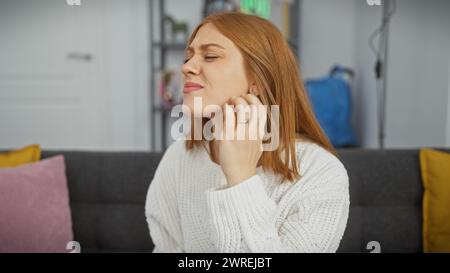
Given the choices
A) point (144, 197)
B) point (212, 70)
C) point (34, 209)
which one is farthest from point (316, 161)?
point (34, 209)

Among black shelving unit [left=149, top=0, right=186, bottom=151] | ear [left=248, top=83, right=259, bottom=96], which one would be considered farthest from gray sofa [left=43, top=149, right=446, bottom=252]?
black shelving unit [left=149, top=0, right=186, bottom=151]

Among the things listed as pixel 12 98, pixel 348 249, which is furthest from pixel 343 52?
pixel 12 98

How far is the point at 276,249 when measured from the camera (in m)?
0.47

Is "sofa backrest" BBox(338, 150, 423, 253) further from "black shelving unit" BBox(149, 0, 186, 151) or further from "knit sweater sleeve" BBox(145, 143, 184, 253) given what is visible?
"black shelving unit" BBox(149, 0, 186, 151)

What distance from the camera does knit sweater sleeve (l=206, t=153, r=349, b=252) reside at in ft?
1.43

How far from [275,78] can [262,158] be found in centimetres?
11

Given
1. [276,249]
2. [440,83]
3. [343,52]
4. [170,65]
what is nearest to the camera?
[276,249]

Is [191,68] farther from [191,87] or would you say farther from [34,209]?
[34,209]

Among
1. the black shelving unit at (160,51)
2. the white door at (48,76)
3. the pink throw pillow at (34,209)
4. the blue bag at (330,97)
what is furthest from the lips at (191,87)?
the black shelving unit at (160,51)

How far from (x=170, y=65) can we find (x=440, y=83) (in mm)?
1813

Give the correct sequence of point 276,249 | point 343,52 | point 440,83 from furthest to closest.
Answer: point 343,52, point 440,83, point 276,249

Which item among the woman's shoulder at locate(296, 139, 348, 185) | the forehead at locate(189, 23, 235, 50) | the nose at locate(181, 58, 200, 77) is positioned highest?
the forehead at locate(189, 23, 235, 50)
